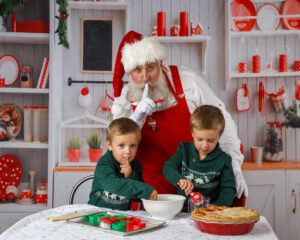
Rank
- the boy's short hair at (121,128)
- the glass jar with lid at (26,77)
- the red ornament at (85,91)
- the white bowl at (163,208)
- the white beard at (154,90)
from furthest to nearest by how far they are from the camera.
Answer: the red ornament at (85,91), the glass jar with lid at (26,77), the white beard at (154,90), the boy's short hair at (121,128), the white bowl at (163,208)

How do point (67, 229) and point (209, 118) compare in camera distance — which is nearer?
point (67, 229)

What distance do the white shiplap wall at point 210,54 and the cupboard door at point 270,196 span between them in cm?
41

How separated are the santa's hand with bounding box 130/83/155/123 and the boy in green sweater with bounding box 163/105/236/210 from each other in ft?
1.24

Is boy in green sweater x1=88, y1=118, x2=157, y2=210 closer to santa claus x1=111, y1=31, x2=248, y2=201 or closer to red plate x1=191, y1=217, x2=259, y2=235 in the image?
santa claus x1=111, y1=31, x2=248, y2=201

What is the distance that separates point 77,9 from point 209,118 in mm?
2120

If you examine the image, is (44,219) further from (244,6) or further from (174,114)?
(244,6)

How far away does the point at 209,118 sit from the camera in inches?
61.5

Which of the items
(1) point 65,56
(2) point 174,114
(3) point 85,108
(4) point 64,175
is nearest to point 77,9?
(1) point 65,56

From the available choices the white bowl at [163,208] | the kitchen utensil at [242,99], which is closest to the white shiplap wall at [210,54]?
the kitchen utensil at [242,99]

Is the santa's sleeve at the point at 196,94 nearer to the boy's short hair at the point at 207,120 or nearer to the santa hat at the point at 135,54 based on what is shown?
the santa hat at the point at 135,54

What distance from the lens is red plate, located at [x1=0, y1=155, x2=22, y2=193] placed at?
3.04m

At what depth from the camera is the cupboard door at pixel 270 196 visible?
282cm

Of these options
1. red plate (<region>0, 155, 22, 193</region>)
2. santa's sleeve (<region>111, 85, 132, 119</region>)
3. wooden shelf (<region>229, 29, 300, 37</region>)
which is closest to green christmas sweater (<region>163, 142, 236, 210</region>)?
santa's sleeve (<region>111, 85, 132, 119</region>)

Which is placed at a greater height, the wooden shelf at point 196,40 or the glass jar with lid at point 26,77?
the wooden shelf at point 196,40
